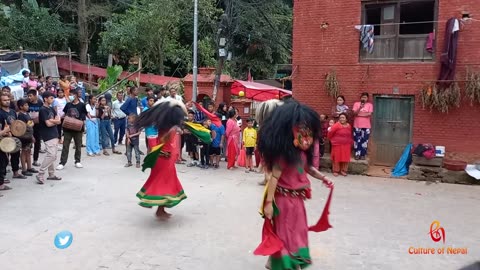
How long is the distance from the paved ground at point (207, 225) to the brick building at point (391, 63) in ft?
5.10

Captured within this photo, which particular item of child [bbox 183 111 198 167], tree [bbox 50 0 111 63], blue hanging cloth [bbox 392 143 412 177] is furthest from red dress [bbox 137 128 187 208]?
tree [bbox 50 0 111 63]

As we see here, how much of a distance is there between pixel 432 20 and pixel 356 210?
19.3 feet

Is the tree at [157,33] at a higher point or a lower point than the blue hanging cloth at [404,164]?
higher

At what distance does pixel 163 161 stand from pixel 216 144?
14.9 ft

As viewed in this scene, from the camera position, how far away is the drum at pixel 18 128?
8016mm

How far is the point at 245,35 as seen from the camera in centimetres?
2352

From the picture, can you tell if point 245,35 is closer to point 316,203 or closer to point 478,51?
point 478,51

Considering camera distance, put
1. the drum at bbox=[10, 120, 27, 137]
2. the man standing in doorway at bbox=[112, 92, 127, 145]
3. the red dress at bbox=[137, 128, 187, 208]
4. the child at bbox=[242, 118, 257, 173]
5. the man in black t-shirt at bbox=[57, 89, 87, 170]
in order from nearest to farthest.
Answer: the red dress at bbox=[137, 128, 187, 208]
the drum at bbox=[10, 120, 27, 137]
the man in black t-shirt at bbox=[57, 89, 87, 170]
the child at bbox=[242, 118, 257, 173]
the man standing in doorway at bbox=[112, 92, 127, 145]

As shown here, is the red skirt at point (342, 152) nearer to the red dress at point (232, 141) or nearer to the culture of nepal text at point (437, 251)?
the red dress at point (232, 141)

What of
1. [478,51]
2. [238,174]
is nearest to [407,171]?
[478,51]

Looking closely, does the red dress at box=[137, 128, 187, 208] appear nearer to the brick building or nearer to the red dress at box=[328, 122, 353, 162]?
the red dress at box=[328, 122, 353, 162]

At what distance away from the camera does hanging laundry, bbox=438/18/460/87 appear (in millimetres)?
10039

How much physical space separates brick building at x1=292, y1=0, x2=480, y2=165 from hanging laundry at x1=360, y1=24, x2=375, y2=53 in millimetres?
144

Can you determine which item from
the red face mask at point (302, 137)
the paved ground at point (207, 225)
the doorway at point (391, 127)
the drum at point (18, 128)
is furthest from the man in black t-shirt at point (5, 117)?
the doorway at point (391, 127)
